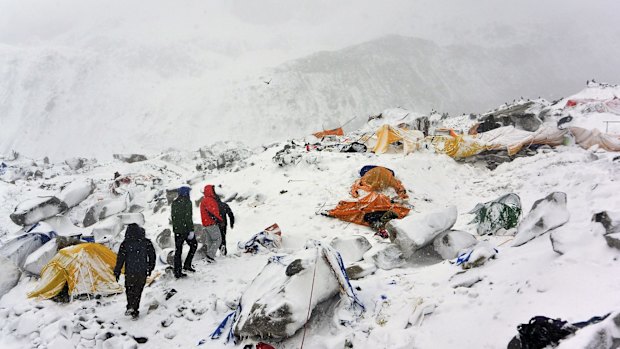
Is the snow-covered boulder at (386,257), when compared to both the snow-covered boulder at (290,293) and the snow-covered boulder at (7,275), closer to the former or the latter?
the snow-covered boulder at (290,293)

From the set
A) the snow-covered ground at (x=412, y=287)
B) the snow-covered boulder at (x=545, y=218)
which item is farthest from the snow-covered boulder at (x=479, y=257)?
the snow-covered boulder at (x=545, y=218)

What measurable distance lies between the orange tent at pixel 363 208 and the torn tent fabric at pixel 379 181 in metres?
1.12

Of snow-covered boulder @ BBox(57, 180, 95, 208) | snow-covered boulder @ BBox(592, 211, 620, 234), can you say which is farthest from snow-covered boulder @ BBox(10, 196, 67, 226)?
snow-covered boulder @ BBox(592, 211, 620, 234)

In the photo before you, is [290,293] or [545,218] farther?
[545,218]

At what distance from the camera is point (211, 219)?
23.6 ft

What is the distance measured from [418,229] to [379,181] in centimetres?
443

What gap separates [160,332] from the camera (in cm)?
505

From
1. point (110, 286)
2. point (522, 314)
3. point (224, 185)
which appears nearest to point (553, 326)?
point (522, 314)

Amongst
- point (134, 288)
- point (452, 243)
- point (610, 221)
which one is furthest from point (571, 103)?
Result: point (134, 288)

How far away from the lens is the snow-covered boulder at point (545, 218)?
460cm

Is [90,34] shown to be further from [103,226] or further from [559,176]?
[559,176]

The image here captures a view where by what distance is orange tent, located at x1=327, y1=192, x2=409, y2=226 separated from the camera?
29.9ft

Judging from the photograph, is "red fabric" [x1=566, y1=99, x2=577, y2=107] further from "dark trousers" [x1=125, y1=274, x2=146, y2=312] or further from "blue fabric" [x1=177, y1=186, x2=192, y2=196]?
"dark trousers" [x1=125, y1=274, x2=146, y2=312]

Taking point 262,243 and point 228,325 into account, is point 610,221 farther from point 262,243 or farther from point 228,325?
point 262,243
